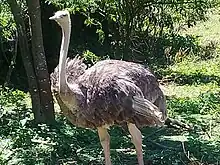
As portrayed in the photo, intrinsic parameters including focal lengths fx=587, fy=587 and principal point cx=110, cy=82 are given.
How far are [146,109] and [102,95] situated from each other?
1.30ft

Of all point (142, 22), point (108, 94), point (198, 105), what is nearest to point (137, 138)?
point (108, 94)

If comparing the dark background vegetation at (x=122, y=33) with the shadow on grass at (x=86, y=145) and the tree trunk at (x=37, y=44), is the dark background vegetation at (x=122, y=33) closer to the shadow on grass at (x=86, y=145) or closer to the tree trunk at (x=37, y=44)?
the tree trunk at (x=37, y=44)

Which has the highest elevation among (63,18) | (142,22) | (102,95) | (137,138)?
(63,18)

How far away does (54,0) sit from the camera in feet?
25.8

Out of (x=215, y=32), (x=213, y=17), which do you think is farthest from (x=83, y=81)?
(x=213, y=17)

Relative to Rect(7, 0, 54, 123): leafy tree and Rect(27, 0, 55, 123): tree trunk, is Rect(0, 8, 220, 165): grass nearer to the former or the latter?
Rect(7, 0, 54, 123): leafy tree

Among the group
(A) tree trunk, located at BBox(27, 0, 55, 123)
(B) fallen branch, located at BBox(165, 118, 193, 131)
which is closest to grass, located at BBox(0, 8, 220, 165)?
(B) fallen branch, located at BBox(165, 118, 193, 131)

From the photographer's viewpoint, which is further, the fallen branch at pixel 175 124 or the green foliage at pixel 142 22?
the green foliage at pixel 142 22

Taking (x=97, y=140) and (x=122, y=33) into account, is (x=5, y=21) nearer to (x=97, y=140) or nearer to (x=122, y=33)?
(x=97, y=140)

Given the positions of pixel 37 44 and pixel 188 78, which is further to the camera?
pixel 188 78

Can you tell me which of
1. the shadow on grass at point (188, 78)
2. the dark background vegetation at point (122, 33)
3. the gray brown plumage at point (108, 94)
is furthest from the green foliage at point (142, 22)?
the gray brown plumage at point (108, 94)

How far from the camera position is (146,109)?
4.93 meters

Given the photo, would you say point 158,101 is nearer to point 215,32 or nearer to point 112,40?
point 112,40

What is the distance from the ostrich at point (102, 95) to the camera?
4.84m
